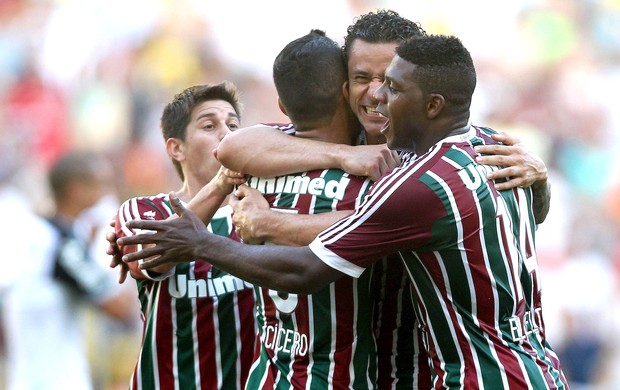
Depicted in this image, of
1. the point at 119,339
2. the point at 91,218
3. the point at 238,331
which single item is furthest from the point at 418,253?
the point at 119,339

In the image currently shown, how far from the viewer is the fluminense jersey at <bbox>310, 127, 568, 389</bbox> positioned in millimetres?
3695

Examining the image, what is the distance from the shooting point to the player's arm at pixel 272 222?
392cm

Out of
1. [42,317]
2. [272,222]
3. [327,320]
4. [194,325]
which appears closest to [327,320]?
[327,320]

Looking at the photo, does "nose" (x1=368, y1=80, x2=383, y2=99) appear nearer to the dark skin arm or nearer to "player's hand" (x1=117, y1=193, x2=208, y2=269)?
the dark skin arm

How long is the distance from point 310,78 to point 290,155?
1.02 feet

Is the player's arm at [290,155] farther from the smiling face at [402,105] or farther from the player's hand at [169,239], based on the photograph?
the player's hand at [169,239]

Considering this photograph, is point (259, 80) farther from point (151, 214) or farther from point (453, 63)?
point (453, 63)

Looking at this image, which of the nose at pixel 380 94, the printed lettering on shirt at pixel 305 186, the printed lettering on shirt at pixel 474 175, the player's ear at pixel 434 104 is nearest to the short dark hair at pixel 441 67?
the player's ear at pixel 434 104

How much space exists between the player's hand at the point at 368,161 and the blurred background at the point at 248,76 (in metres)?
6.03

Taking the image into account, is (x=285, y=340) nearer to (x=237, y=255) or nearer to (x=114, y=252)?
(x=237, y=255)

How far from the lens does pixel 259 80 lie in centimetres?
1139

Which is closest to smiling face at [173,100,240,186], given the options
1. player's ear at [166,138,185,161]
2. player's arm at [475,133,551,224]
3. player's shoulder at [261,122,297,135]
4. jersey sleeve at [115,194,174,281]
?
player's ear at [166,138,185,161]

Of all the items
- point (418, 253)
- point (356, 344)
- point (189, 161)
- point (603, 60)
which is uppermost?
point (603, 60)

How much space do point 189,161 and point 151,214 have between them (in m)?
0.45
